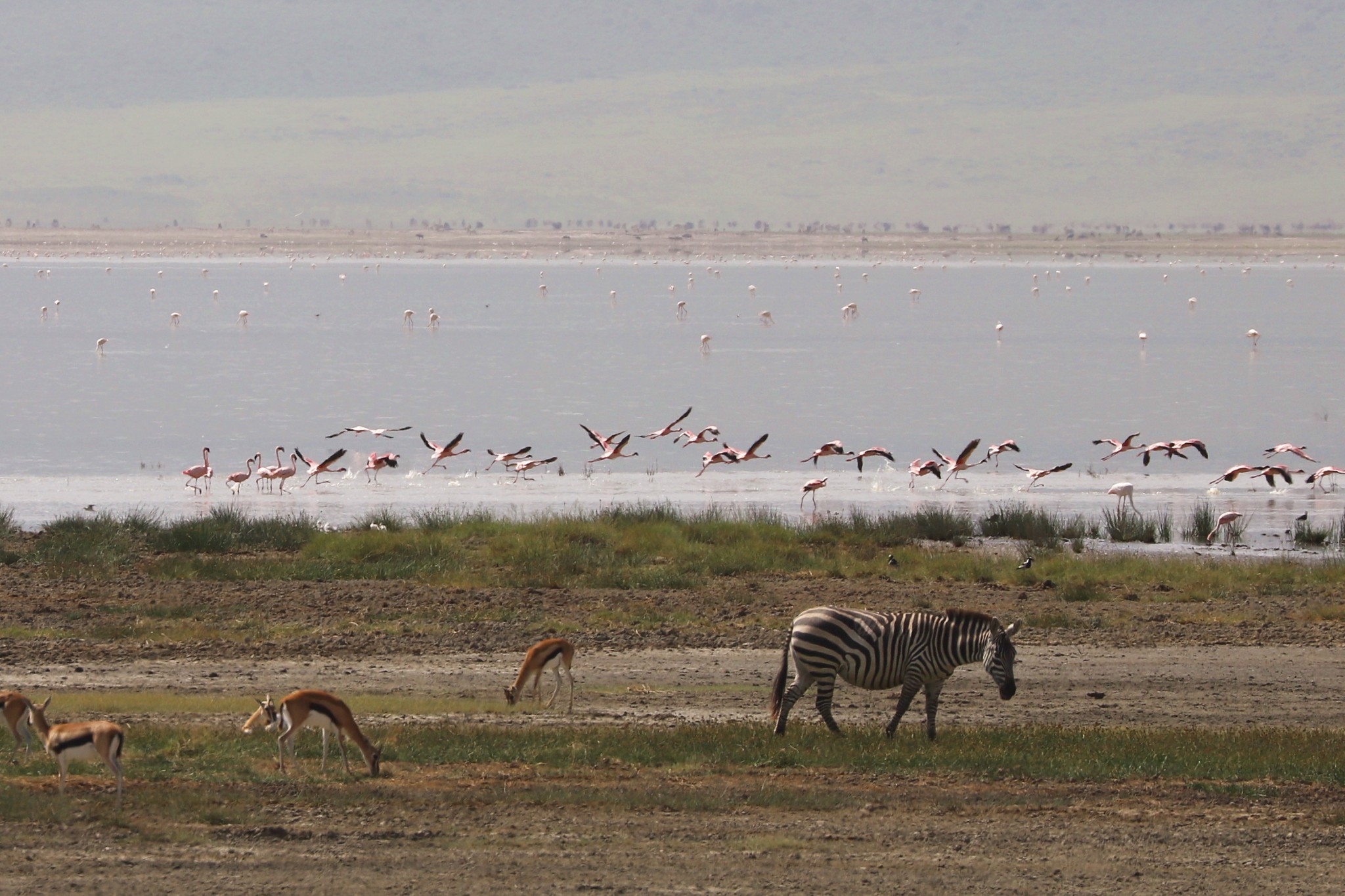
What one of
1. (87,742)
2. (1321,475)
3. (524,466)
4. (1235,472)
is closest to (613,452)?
(524,466)

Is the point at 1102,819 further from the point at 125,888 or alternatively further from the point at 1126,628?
the point at 1126,628

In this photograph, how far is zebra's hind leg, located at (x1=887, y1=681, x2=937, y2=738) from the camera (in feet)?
32.3

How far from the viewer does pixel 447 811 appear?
8.31m

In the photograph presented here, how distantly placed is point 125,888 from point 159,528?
11.3 m

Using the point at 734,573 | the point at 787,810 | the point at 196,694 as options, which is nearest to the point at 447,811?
the point at 787,810

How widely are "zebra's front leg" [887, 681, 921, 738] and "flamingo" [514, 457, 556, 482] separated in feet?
46.5

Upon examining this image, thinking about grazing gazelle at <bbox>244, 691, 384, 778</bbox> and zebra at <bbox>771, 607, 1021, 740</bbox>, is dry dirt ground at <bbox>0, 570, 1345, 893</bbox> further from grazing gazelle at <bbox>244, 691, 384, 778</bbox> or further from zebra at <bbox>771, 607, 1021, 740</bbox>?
zebra at <bbox>771, 607, 1021, 740</bbox>

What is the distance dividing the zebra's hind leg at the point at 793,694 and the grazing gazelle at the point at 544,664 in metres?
1.20

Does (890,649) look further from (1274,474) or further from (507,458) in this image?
(1274,474)

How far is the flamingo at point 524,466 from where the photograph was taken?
941 inches

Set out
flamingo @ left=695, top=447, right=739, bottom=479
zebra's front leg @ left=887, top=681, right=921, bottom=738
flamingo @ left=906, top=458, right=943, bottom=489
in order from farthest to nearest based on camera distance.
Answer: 1. flamingo @ left=695, top=447, right=739, bottom=479
2. flamingo @ left=906, top=458, right=943, bottom=489
3. zebra's front leg @ left=887, top=681, right=921, bottom=738

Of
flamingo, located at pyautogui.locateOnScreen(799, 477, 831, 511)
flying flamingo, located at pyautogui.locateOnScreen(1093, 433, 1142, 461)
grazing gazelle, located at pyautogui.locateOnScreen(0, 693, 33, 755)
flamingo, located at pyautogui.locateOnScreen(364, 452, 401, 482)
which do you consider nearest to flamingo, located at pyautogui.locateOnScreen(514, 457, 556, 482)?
flamingo, located at pyautogui.locateOnScreen(364, 452, 401, 482)

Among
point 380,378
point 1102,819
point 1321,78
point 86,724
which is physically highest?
point 1321,78

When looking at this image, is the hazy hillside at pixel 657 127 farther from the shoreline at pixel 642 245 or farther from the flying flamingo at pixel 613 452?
the flying flamingo at pixel 613 452
